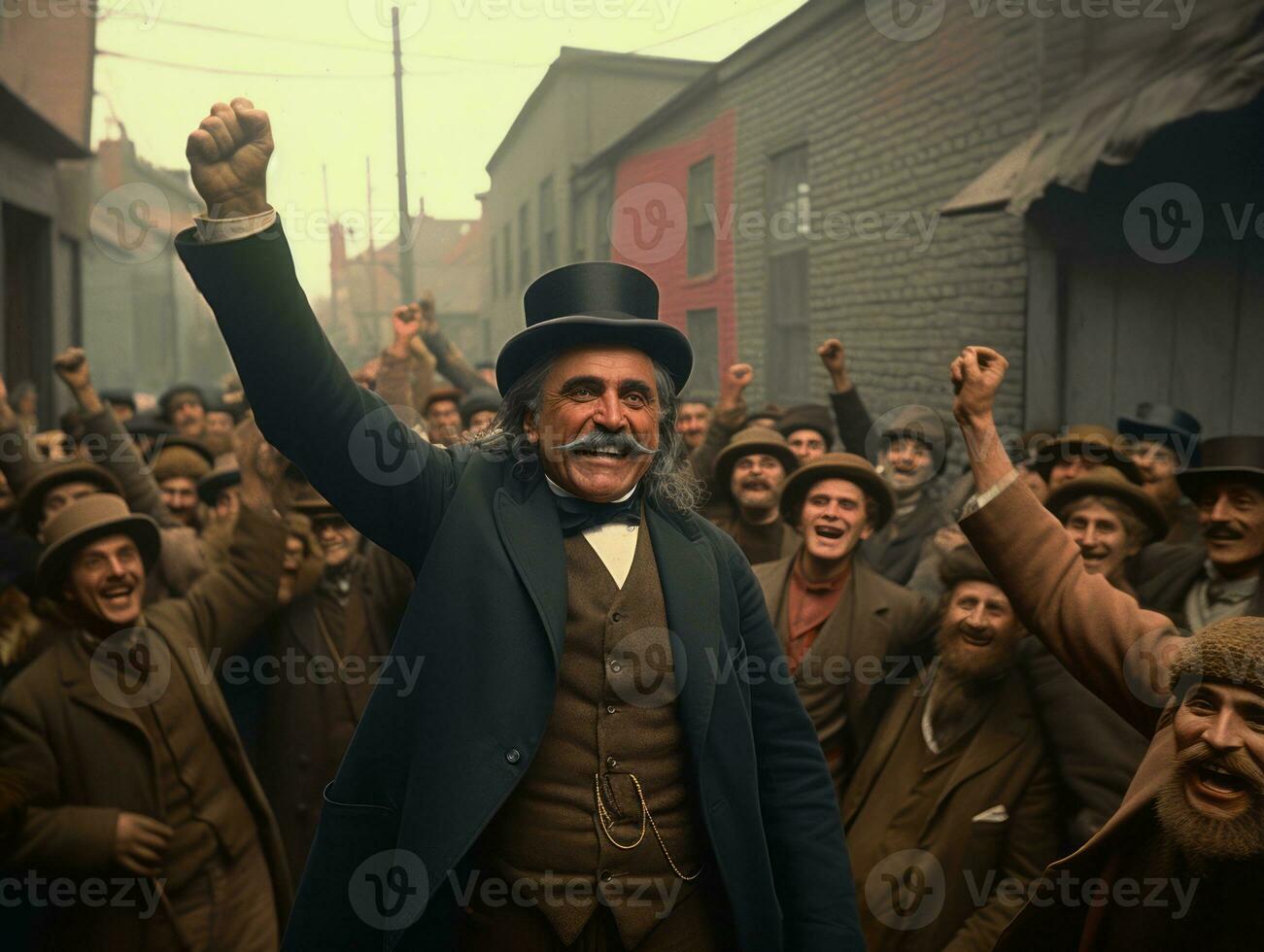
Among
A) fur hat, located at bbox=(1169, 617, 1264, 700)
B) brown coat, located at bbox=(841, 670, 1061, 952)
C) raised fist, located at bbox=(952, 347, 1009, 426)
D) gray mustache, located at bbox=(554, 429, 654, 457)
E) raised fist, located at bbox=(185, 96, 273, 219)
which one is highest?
raised fist, located at bbox=(185, 96, 273, 219)

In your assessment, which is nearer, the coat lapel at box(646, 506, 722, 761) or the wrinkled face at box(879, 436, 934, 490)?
the coat lapel at box(646, 506, 722, 761)

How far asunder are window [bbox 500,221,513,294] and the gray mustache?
12122 mm

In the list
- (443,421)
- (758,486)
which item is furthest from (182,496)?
(758,486)

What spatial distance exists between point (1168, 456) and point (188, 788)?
4.07 meters

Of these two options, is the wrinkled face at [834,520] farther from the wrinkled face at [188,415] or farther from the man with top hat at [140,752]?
the wrinkled face at [188,415]

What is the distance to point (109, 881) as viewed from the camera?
2.89 m

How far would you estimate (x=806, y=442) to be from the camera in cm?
572

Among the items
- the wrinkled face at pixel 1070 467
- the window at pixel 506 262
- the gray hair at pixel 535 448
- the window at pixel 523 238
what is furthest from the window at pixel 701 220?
the gray hair at pixel 535 448

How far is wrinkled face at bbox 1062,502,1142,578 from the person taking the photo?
11.2ft

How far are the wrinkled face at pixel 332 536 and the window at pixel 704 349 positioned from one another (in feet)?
23.9

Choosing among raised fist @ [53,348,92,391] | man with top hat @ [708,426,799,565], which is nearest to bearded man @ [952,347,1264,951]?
man with top hat @ [708,426,799,565]

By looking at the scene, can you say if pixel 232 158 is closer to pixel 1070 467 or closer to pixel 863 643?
pixel 863 643

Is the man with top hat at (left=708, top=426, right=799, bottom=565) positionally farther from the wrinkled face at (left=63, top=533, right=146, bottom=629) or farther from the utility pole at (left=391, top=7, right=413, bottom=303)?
the utility pole at (left=391, top=7, right=413, bottom=303)

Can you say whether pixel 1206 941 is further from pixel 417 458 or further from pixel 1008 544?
pixel 417 458
